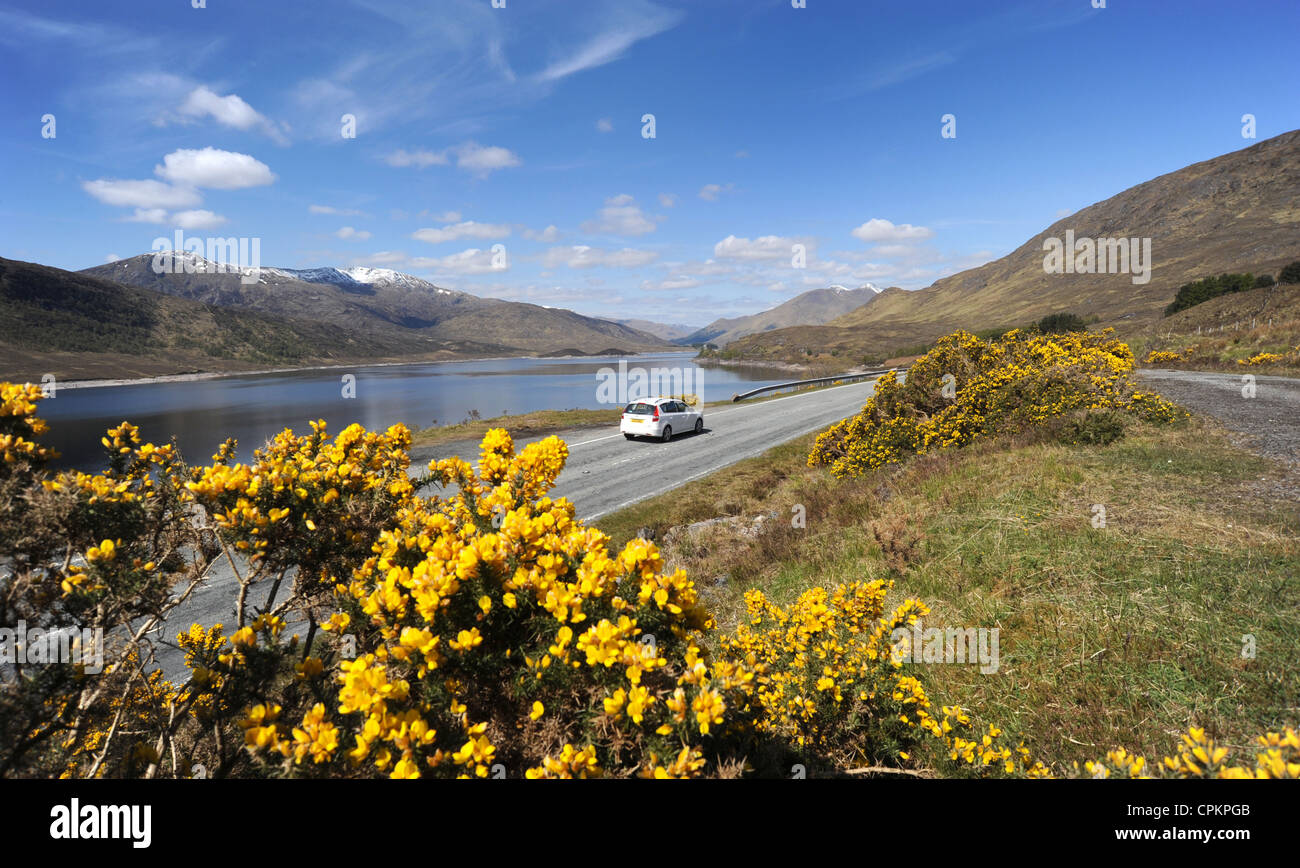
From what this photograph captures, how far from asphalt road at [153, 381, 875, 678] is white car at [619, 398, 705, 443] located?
39 centimetres

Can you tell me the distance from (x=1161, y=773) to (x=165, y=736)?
476 centimetres

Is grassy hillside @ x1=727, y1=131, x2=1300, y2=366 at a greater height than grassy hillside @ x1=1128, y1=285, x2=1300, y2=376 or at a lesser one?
greater

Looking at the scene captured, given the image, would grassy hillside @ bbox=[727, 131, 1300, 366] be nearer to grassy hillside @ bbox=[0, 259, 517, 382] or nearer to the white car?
the white car

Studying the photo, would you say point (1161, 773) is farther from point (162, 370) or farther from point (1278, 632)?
point (162, 370)

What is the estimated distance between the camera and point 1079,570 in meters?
5.40

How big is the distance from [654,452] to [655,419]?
1.90 m

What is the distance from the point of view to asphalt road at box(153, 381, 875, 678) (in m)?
6.98

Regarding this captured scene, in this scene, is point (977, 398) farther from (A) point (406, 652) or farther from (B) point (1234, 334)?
(B) point (1234, 334)

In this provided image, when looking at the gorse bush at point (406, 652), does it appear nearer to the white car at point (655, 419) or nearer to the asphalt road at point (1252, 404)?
the asphalt road at point (1252, 404)

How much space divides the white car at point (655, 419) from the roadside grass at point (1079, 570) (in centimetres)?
883

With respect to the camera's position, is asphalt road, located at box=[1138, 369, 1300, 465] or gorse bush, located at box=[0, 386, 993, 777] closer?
gorse bush, located at box=[0, 386, 993, 777]

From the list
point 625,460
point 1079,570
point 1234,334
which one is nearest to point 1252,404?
point 1079,570

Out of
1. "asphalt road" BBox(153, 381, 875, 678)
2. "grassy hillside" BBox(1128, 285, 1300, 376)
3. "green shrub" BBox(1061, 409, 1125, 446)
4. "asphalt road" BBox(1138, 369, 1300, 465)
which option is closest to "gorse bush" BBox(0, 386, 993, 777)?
"asphalt road" BBox(153, 381, 875, 678)
